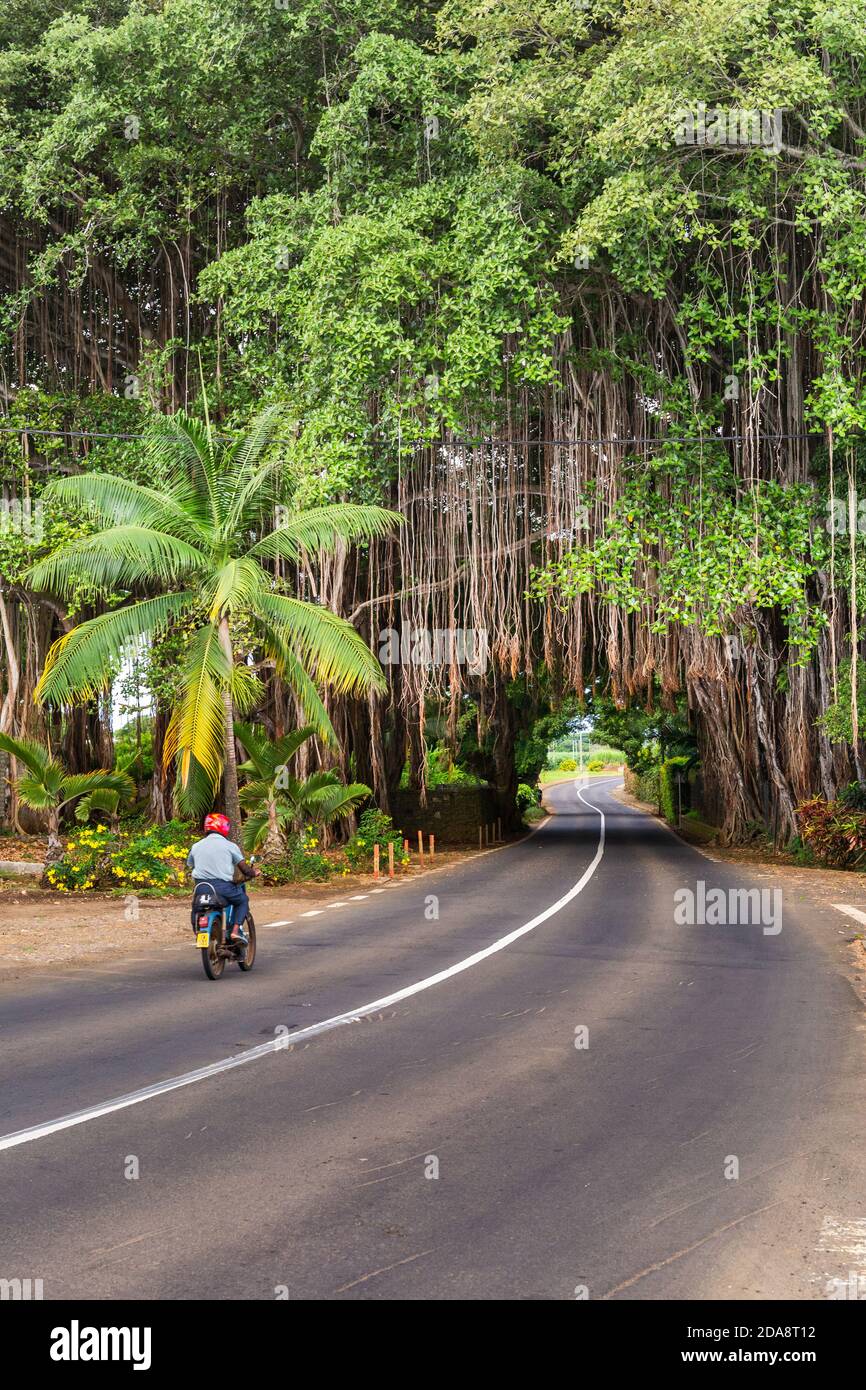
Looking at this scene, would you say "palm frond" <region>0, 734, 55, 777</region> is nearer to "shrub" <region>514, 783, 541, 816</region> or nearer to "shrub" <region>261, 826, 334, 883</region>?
"shrub" <region>261, 826, 334, 883</region>

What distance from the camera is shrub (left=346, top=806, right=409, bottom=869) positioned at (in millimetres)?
23516

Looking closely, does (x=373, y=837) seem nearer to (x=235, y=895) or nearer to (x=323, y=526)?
(x=323, y=526)

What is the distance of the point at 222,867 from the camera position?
10.1m

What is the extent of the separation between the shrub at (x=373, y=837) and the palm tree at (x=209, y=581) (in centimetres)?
465

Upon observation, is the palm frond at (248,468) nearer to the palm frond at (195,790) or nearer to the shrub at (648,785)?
the palm frond at (195,790)

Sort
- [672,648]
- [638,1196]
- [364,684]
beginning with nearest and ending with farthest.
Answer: [638,1196] < [364,684] < [672,648]

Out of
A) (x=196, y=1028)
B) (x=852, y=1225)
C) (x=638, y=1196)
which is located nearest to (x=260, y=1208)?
(x=638, y=1196)

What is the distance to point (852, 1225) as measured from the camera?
445 cm

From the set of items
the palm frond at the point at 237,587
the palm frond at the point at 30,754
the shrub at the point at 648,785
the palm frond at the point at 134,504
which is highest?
the palm frond at the point at 134,504

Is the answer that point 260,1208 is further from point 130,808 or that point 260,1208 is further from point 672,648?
point 130,808

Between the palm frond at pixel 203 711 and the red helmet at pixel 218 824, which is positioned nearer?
the red helmet at pixel 218 824

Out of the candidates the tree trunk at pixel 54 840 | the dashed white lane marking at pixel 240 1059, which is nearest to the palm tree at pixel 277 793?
the tree trunk at pixel 54 840

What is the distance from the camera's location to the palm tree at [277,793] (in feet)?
65.8
